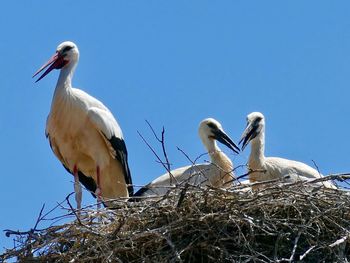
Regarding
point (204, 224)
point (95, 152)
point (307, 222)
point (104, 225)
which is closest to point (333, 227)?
point (307, 222)

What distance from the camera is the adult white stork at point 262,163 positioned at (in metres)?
10.1

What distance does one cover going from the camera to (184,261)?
7344 millimetres

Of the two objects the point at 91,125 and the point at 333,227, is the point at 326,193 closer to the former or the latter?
the point at 333,227

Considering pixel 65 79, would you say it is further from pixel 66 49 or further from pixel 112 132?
pixel 112 132

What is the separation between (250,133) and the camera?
10742 millimetres

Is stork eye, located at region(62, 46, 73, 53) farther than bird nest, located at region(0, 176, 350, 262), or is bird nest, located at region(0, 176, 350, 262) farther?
stork eye, located at region(62, 46, 73, 53)

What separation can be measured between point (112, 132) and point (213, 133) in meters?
1.03

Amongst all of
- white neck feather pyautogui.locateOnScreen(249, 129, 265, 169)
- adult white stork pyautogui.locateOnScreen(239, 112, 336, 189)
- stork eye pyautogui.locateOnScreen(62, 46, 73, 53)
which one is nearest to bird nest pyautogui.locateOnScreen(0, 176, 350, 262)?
adult white stork pyautogui.locateOnScreen(239, 112, 336, 189)

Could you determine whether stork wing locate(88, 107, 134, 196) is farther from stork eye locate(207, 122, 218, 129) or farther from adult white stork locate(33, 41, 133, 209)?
stork eye locate(207, 122, 218, 129)

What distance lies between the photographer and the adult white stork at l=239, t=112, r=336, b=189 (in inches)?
398

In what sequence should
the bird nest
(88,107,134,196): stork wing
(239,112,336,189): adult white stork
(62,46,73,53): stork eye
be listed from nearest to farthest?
the bird nest
(239,112,336,189): adult white stork
(88,107,134,196): stork wing
(62,46,73,53): stork eye

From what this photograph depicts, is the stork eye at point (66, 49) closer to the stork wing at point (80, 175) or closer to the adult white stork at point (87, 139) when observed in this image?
the adult white stork at point (87, 139)

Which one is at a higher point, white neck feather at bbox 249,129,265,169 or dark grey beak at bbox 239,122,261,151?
dark grey beak at bbox 239,122,261,151

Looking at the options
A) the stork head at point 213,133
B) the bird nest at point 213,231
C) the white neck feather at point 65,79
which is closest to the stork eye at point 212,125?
the stork head at point 213,133
